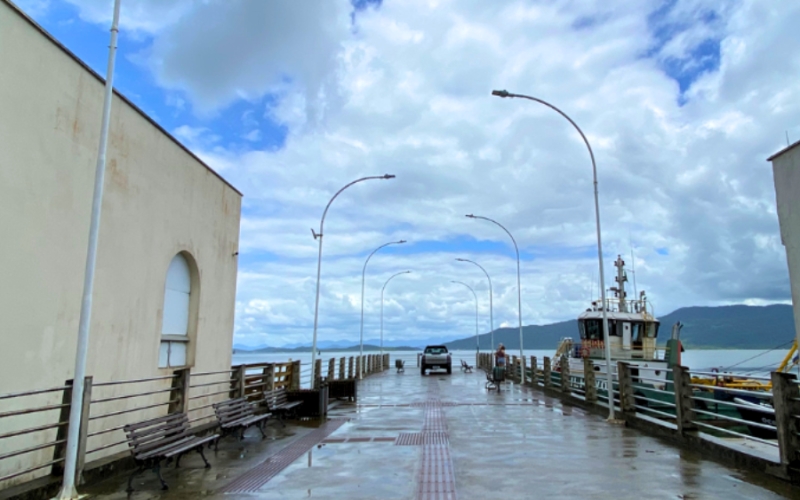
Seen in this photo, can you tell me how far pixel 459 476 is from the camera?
25.4ft

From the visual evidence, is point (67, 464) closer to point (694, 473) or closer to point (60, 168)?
point (60, 168)

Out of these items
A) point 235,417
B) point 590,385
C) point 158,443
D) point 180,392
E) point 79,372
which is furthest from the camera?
point 590,385

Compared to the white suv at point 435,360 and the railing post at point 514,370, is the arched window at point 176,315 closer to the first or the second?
the railing post at point 514,370

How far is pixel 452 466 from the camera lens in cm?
841

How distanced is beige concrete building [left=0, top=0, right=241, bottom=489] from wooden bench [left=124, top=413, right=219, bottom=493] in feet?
4.22

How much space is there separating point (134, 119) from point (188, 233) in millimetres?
2957

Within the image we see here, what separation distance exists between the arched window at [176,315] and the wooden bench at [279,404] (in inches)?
90.5

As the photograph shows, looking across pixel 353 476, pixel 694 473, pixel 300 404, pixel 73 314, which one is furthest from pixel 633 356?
pixel 73 314

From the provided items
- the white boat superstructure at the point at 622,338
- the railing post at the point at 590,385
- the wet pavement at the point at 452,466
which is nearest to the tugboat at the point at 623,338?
the white boat superstructure at the point at 622,338

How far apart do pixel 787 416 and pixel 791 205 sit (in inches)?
150

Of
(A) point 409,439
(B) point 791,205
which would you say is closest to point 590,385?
(A) point 409,439

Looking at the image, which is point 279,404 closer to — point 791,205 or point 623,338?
point 791,205

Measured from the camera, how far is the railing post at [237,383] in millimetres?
13656

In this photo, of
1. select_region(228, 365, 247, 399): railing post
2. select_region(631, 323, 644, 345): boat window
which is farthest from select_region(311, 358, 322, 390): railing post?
select_region(631, 323, 644, 345): boat window
